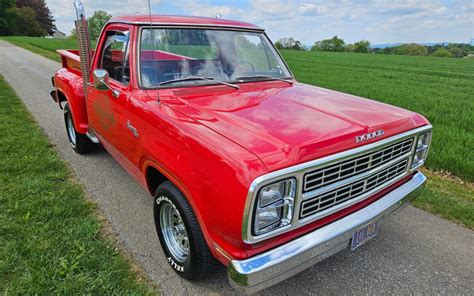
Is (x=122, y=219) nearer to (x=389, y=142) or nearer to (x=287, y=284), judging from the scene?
(x=287, y=284)

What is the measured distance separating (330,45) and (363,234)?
267 ft

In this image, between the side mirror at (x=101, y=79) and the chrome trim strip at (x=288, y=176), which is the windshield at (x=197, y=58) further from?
the chrome trim strip at (x=288, y=176)

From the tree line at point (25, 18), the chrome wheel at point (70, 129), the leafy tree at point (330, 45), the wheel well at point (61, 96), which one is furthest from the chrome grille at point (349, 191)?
the tree line at point (25, 18)

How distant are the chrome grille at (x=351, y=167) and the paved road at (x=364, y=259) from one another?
1.98 ft

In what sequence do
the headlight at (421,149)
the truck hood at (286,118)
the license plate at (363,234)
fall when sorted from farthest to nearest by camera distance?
the headlight at (421,149) < the license plate at (363,234) < the truck hood at (286,118)

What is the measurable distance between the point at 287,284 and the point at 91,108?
3032 millimetres

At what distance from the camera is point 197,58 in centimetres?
320

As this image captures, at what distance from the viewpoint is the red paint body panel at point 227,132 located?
1899 mm

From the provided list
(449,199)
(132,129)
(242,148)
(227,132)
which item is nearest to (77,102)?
(132,129)

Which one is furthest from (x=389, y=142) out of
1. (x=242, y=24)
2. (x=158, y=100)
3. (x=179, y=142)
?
(x=242, y=24)

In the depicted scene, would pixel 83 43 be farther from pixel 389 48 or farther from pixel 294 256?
pixel 389 48

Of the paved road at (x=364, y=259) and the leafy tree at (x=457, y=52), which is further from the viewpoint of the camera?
the leafy tree at (x=457, y=52)

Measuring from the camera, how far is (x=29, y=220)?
A: 325cm

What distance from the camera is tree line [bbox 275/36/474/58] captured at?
66.9 meters
